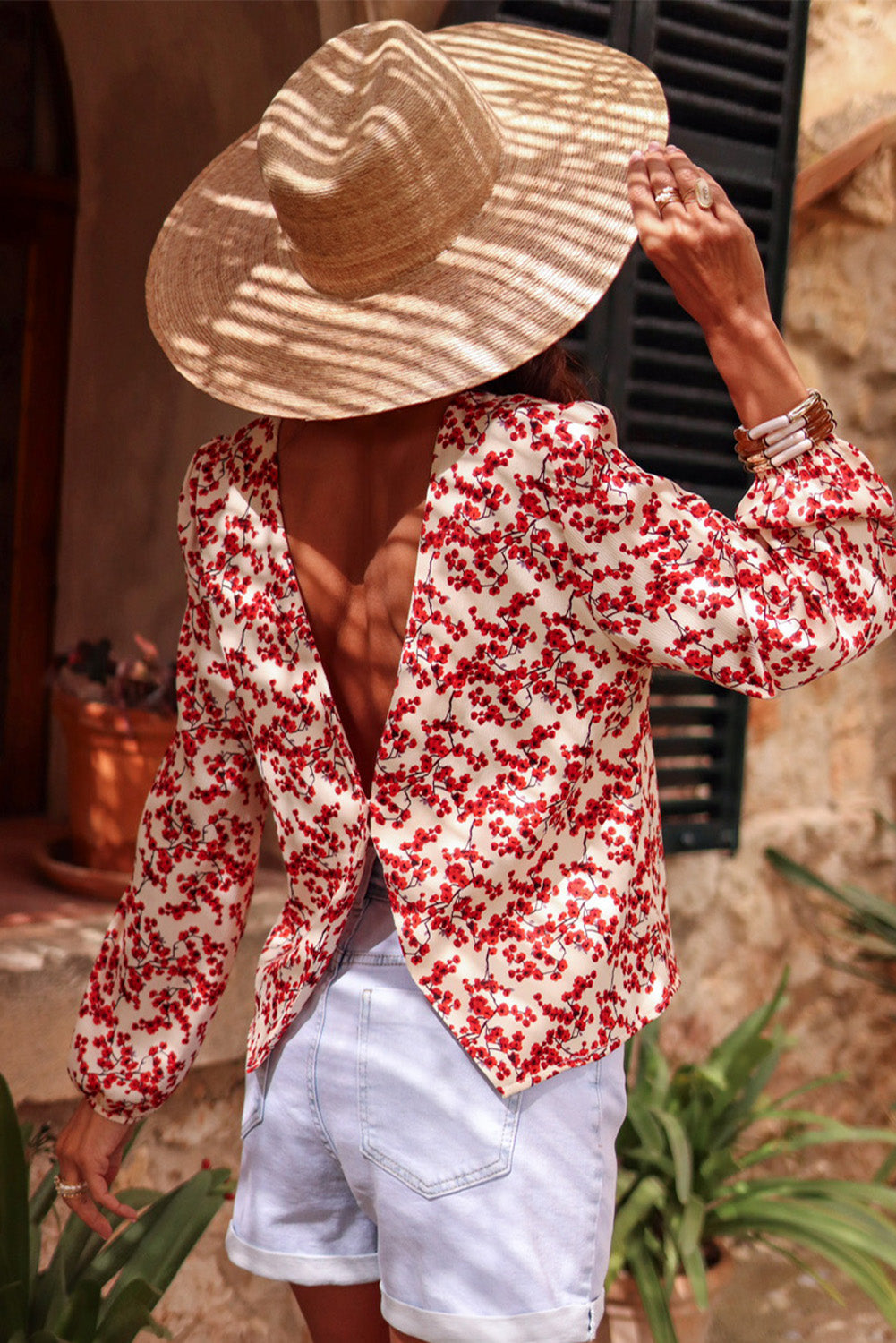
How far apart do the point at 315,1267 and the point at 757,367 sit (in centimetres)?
92

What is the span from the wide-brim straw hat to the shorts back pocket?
54cm

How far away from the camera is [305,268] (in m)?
1.26

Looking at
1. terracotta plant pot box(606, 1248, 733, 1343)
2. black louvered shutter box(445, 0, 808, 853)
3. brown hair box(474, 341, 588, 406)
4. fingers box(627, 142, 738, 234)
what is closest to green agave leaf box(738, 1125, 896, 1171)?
terracotta plant pot box(606, 1248, 733, 1343)

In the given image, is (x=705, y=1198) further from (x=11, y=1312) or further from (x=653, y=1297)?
(x=11, y=1312)

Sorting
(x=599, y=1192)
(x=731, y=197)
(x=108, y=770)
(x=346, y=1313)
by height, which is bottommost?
(x=346, y=1313)

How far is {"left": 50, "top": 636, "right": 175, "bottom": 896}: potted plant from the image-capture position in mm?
2527

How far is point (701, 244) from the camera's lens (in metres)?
1.12

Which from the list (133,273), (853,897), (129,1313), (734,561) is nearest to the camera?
(734,561)

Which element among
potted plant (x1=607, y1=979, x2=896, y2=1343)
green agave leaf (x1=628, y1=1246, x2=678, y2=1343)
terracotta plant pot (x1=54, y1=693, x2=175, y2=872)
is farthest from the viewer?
terracotta plant pot (x1=54, y1=693, x2=175, y2=872)

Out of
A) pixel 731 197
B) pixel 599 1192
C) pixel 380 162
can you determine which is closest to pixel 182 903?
pixel 599 1192

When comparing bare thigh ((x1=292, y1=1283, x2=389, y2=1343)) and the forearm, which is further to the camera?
bare thigh ((x1=292, y1=1283, x2=389, y2=1343))

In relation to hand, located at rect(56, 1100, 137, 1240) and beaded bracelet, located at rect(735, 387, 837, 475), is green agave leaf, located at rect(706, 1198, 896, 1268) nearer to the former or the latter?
hand, located at rect(56, 1100, 137, 1240)

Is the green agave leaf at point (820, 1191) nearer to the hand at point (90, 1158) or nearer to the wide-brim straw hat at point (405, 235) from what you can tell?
the hand at point (90, 1158)

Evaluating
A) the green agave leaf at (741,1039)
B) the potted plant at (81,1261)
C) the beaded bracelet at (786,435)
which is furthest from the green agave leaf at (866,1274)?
the beaded bracelet at (786,435)
